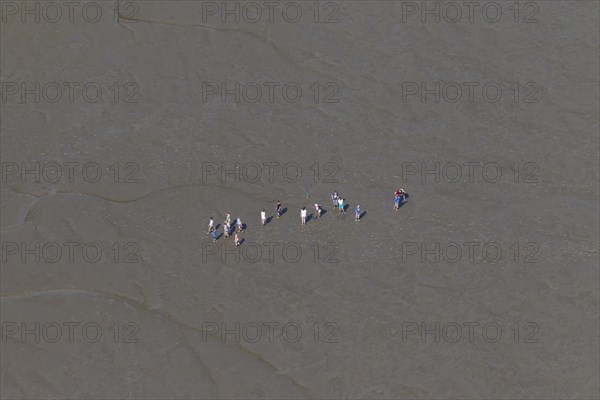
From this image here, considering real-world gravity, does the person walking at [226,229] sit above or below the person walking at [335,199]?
below

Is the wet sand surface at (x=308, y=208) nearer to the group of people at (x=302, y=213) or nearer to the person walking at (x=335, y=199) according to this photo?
the group of people at (x=302, y=213)

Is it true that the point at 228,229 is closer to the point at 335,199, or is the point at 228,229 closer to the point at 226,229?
the point at 226,229

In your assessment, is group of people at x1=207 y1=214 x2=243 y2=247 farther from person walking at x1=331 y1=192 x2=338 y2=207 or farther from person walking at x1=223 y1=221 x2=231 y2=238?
person walking at x1=331 y1=192 x2=338 y2=207

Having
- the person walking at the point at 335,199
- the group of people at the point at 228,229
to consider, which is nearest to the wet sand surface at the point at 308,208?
the group of people at the point at 228,229

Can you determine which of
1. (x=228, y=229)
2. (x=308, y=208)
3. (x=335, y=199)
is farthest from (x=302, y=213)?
(x=228, y=229)

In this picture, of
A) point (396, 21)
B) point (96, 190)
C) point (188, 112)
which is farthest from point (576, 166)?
point (96, 190)

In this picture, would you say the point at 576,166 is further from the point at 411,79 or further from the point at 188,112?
the point at 188,112

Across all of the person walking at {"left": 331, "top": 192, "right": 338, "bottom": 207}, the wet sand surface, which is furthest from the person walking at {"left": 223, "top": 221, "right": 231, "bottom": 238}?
the person walking at {"left": 331, "top": 192, "right": 338, "bottom": 207}

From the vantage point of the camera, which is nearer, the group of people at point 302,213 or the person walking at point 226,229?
the person walking at point 226,229
